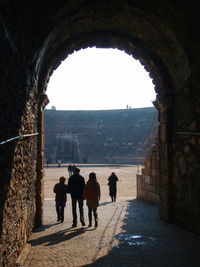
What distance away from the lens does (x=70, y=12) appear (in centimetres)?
671

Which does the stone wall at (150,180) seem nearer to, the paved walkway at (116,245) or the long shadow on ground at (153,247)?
the paved walkway at (116,245)

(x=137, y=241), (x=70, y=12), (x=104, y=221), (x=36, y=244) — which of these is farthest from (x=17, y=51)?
(x=104, y=221)

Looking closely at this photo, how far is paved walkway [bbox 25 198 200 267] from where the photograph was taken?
511cm

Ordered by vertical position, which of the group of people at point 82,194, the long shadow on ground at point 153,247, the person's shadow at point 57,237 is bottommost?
the person's shadow at point 57,237

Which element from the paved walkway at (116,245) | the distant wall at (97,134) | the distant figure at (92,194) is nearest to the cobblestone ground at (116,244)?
the paved walkway at (116,245)

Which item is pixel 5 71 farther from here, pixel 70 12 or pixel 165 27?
pixel 165 27

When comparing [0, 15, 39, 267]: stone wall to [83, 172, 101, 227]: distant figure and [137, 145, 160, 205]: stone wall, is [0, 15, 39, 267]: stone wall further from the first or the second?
[137, 145, 160, 205]: stone wall

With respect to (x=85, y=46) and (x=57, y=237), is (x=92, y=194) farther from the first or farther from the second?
(x=85, y=46)

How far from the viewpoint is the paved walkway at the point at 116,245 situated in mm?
5113

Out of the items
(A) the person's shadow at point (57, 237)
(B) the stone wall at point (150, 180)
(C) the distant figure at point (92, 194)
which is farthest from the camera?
(B) the stone wall at point (150, 180)

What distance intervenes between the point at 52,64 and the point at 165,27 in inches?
121

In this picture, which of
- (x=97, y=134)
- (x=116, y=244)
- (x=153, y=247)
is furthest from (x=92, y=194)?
(x=97, y=134)

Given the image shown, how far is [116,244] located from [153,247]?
69cm

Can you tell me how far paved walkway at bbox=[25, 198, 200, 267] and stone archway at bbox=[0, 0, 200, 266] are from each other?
0.41 meters
